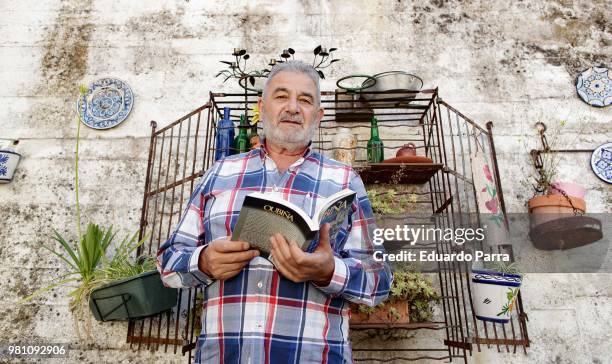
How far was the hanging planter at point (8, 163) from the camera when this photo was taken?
2.88 metres

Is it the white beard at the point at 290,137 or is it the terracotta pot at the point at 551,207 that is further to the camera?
the terracotta pot at the point at 551,207

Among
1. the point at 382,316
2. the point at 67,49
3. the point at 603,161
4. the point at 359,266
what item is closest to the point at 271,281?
the point at 359,266

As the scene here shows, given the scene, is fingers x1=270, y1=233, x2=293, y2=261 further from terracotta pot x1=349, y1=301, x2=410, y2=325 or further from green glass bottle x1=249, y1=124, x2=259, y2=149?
green glass bottle x1=249, y1=124, x2=259, y2=149

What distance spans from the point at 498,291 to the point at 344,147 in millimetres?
1130

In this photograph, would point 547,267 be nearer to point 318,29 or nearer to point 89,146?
point 318,29

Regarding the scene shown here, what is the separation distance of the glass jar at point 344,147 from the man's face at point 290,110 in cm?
110

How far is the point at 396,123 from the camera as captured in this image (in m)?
3.02

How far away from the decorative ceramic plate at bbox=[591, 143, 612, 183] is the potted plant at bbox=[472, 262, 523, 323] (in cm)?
121

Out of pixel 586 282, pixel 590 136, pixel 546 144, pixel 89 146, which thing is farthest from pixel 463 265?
pixel 89 146

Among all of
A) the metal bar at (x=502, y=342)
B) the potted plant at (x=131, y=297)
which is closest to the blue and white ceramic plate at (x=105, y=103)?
the potted plant at (x=131, y=297)

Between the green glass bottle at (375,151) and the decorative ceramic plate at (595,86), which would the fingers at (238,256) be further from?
the decorative ceramic plate at (595,86)

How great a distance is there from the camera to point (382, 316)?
2.17 metres

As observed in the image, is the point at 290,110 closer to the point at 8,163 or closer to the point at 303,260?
the point at 303,260

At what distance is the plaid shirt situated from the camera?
1.11 meters
